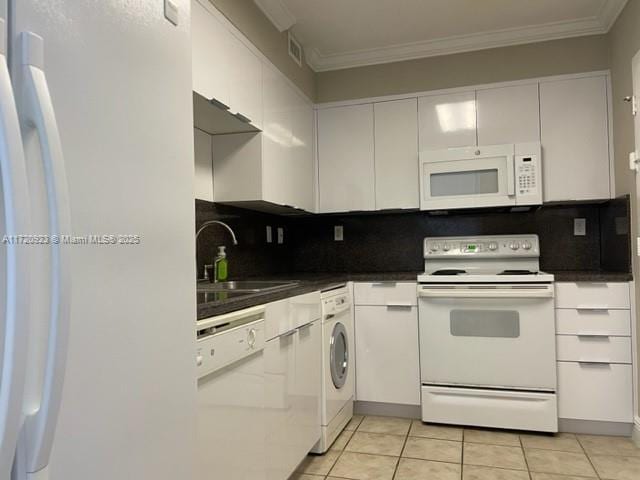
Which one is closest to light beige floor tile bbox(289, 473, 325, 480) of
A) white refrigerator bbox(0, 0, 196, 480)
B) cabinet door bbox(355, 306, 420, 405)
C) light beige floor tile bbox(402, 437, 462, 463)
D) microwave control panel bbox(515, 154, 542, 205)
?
light beige floor tile bbox(402, 437, 462, 463)

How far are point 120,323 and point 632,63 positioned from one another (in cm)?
287

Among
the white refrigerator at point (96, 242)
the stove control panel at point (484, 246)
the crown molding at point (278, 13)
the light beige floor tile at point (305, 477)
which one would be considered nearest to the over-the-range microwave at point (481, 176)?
the stove control panel at point (484, 246)

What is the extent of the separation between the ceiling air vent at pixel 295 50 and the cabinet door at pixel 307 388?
1781mm

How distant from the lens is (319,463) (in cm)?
237

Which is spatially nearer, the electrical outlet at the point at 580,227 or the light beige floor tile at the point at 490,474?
the light beige floor tile at the point at 490,474

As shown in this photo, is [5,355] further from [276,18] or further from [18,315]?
[276,18]

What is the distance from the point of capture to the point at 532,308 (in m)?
2.68

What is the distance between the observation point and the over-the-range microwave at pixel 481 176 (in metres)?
2.92

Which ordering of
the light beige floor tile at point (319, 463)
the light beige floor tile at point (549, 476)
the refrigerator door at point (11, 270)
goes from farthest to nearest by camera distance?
the light beige floor tile at point (319, 463)
the light beige floor tile at point (549, 476)
the refrigerator door at point (11, 270)

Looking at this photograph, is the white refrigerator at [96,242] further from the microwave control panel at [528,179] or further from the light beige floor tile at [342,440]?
the microwave control panel at [528,179]

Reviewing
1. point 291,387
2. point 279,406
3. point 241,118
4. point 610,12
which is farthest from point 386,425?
point 610,12

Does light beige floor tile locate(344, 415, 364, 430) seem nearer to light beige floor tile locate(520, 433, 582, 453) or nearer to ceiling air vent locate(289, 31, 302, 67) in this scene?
light beige floor tile locate(520, 433, 582, 453)

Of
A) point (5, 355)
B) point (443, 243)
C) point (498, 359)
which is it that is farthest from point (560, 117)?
point (5, 355)

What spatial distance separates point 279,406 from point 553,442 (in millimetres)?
1683
